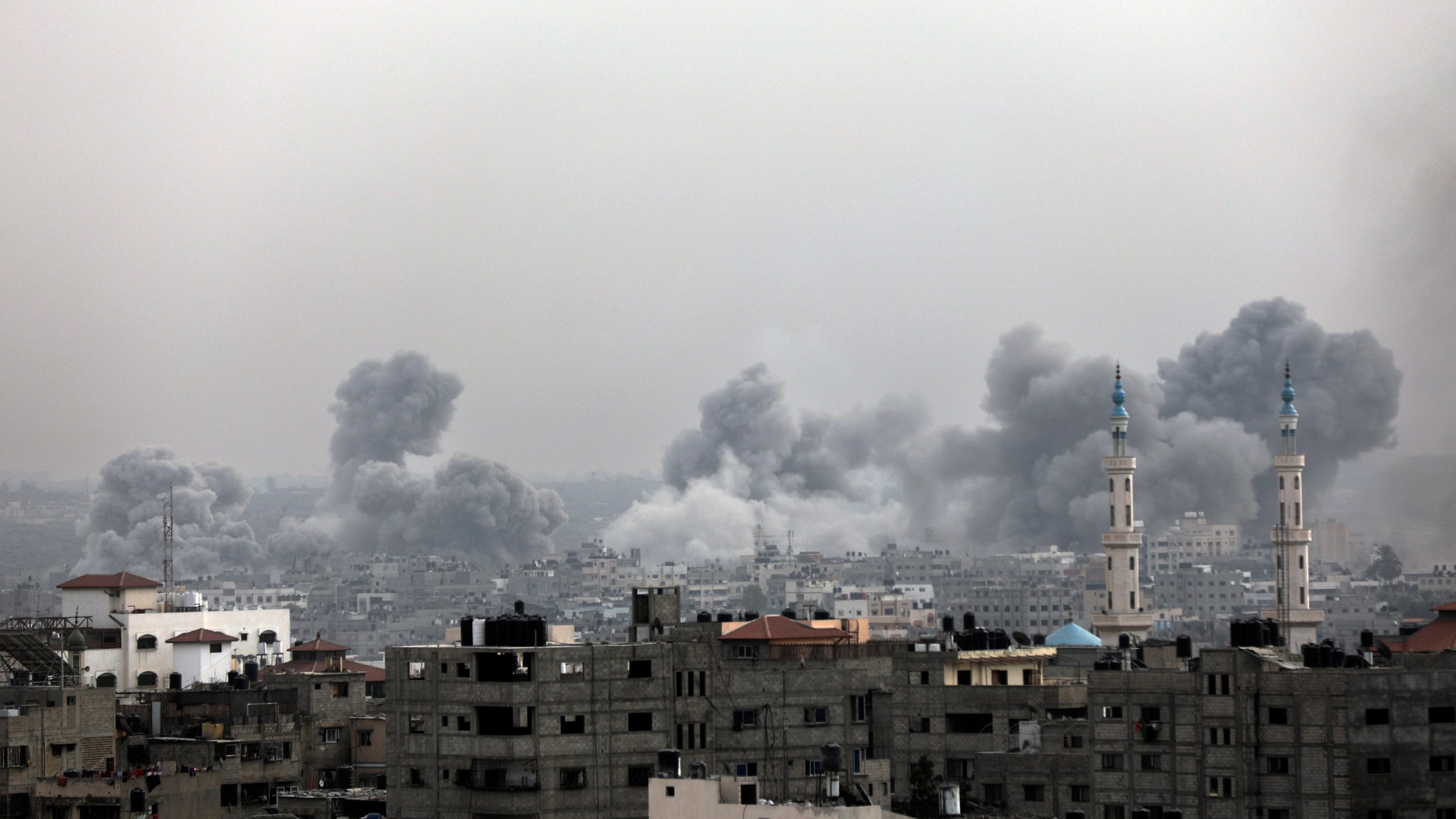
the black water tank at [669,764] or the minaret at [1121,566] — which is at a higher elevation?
the minaret at [1121,566]

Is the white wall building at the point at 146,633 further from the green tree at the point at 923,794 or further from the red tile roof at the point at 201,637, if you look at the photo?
the green tree at the point at 923,794

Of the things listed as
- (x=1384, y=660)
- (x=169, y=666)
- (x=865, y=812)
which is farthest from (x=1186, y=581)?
(x=865, y=812)

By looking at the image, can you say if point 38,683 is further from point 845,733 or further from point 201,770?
point 845,733

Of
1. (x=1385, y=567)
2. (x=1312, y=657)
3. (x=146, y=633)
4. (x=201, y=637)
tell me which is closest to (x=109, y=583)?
(x=146, y=633)

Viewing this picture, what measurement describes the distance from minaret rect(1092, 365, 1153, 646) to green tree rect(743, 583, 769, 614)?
81.8m

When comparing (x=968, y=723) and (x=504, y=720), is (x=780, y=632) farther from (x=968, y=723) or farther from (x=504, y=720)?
(x=504, y=720)

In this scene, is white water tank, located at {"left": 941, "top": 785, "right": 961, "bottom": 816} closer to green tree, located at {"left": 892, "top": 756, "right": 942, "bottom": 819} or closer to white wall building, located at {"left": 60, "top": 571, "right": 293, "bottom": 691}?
green tree, located at {"left": 892, "top": 756, "right": 942, "bottom": 819}

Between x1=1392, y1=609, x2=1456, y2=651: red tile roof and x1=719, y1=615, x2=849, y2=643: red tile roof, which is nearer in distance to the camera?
x1=719, y1=615, x2=849, y2=643: red tile roof

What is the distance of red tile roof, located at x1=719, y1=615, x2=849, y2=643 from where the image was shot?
45.9 metres

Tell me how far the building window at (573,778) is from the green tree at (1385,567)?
122799 mm

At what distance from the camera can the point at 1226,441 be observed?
166500 millimetres

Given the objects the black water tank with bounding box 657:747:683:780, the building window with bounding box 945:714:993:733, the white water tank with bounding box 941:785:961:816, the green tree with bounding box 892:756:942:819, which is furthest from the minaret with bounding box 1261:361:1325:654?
the black water tank with bounding box 657:747:683:780

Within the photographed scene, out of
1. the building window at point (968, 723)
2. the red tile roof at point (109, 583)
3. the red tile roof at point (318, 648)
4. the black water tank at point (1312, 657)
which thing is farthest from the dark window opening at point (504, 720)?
the red tile roof at point (109, 583)

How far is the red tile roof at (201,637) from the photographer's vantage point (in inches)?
2429
